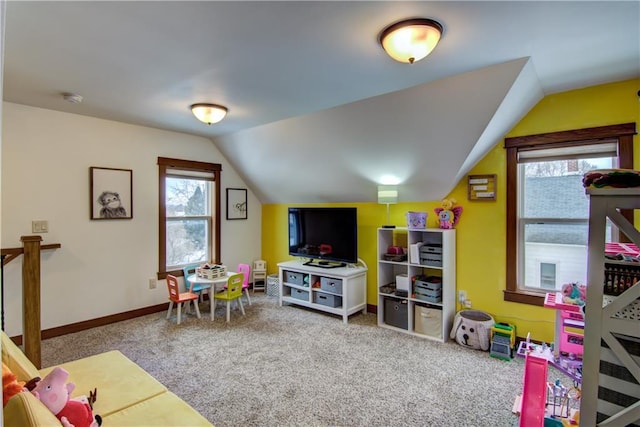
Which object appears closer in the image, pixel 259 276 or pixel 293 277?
pixel 293 277

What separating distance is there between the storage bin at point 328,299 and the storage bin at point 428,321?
97cm

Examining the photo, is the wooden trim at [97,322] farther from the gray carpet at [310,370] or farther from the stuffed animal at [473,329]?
the stuffed animal at [473,329]

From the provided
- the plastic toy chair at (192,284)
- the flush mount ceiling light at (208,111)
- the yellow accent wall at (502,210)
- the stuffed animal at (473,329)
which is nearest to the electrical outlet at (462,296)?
the yellow accent wall at (502,210)

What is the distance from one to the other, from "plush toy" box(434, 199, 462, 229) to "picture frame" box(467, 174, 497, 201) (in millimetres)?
179

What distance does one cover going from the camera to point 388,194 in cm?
399

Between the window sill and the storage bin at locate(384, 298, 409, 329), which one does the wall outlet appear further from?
the window sill

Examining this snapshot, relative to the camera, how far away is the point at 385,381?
2762 mm

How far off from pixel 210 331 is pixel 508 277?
314 centimetres

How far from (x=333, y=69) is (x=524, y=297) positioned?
2751mm

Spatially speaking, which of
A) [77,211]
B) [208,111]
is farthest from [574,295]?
[77,211]

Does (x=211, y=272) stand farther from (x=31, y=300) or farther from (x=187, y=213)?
(x=31, y=300)

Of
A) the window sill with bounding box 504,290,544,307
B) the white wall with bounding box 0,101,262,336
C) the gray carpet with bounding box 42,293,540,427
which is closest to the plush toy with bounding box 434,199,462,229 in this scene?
the window sill with bounding box 504,290,544,307

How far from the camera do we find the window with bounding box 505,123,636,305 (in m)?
3.07

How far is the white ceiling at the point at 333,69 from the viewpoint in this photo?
1.90 metres
